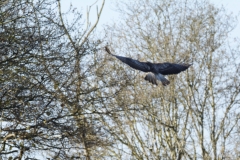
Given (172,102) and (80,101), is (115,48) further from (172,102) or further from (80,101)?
(80,101)

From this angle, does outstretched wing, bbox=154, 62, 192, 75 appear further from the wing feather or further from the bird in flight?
the wing feather

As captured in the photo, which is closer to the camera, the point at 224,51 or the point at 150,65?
the point at 150,65

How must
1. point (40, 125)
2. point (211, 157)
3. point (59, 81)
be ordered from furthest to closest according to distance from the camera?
point (211, 157)
point (59, 81)
point (40, 125)

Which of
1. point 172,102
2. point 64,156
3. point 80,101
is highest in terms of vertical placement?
point 172,102

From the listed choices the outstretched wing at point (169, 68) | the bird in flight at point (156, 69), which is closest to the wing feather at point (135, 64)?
the bird in flight at point (156, 69)

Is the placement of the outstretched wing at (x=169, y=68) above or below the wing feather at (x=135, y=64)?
above

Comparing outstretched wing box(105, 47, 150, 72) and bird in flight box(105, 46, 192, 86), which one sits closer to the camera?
outstretched wing box(105, 47, 150, 72)

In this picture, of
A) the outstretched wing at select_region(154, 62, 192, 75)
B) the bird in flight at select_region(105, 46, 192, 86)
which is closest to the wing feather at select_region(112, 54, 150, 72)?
the bird in flight at select_region(105, 46, 192, 86)

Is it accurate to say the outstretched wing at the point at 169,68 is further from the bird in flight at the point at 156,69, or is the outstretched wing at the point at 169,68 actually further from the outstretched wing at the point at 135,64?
the outstretched wing at the point at 135,64

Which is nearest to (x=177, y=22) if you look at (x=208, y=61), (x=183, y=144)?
(x=208, y=61)

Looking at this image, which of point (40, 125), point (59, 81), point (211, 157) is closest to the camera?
point (40, 125)

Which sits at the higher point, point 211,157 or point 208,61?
point 208,61

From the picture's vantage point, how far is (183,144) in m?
22.5

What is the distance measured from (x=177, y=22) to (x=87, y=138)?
10.8 meters
